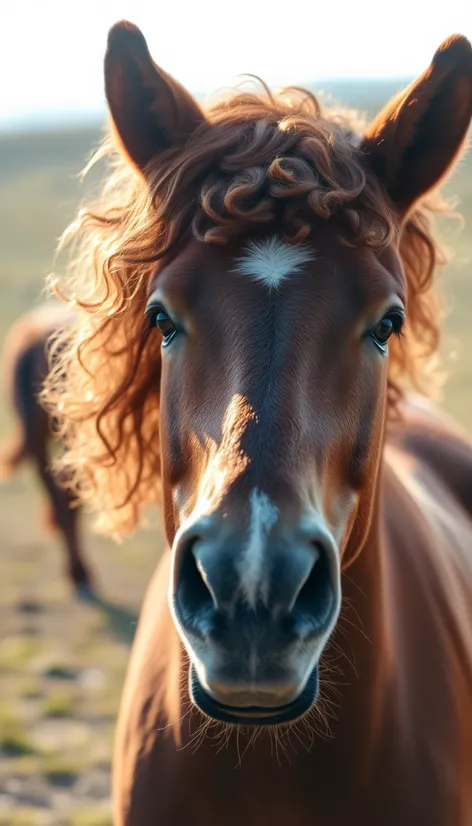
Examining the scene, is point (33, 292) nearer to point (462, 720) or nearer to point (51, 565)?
point (51, 565)

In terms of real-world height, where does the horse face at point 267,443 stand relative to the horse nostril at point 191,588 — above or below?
above

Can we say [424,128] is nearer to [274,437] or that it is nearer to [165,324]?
[165,324]

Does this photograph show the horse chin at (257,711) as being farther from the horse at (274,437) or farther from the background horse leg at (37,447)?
the background horse leg at (37,447)

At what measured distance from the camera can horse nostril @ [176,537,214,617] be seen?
1704 millimetres

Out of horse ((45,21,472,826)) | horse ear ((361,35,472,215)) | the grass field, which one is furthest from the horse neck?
the grass field

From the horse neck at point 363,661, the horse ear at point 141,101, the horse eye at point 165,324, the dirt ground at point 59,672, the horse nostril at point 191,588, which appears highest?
the horse ear at point 141,101

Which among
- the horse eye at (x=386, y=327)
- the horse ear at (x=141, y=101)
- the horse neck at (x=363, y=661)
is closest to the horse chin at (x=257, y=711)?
the horse neck at (x=363, y=661)

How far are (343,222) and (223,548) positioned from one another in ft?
2.97

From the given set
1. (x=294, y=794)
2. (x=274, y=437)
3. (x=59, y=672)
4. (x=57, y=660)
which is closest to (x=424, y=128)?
(x=274, y=437)

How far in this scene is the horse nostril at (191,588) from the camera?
1704 millimetres

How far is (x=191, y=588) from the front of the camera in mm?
1735

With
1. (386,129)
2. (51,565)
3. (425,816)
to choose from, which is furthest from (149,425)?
(51,565)

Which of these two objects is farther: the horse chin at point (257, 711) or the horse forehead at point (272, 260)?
the horse forehead at point (272, 260)

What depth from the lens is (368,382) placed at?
2084mm
